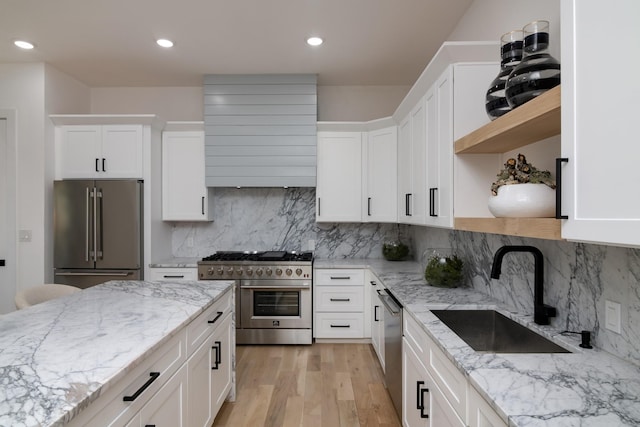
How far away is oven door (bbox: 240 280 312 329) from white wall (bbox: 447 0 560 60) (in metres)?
2.64

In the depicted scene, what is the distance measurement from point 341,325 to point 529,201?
2.78 m

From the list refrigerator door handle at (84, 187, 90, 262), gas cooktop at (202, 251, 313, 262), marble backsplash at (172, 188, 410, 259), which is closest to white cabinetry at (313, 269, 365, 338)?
gas cooktop at (202, 251, 313, 262)

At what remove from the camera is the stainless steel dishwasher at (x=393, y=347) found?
224 cm

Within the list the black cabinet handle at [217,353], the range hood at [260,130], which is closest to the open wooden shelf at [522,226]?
the black cabinet handle at [217,353]

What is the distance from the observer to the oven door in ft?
12.2

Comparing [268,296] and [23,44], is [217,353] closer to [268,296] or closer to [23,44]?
[268,296]

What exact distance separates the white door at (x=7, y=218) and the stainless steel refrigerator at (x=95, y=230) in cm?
42

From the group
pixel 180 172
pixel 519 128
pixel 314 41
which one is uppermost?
pixel 314 41

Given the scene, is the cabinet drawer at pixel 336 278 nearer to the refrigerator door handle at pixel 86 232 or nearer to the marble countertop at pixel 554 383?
the marble countertop at pixel 554 383

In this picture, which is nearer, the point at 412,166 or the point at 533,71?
the point at 533,71

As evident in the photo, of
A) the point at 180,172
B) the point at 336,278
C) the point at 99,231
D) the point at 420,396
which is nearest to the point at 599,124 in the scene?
the point at 420,396

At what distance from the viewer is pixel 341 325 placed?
3.75 meters

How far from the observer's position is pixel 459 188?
2.03m

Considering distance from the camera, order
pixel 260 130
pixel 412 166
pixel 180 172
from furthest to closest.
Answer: pixel 180 172 → pixel 260 130 → pixel 412 166
